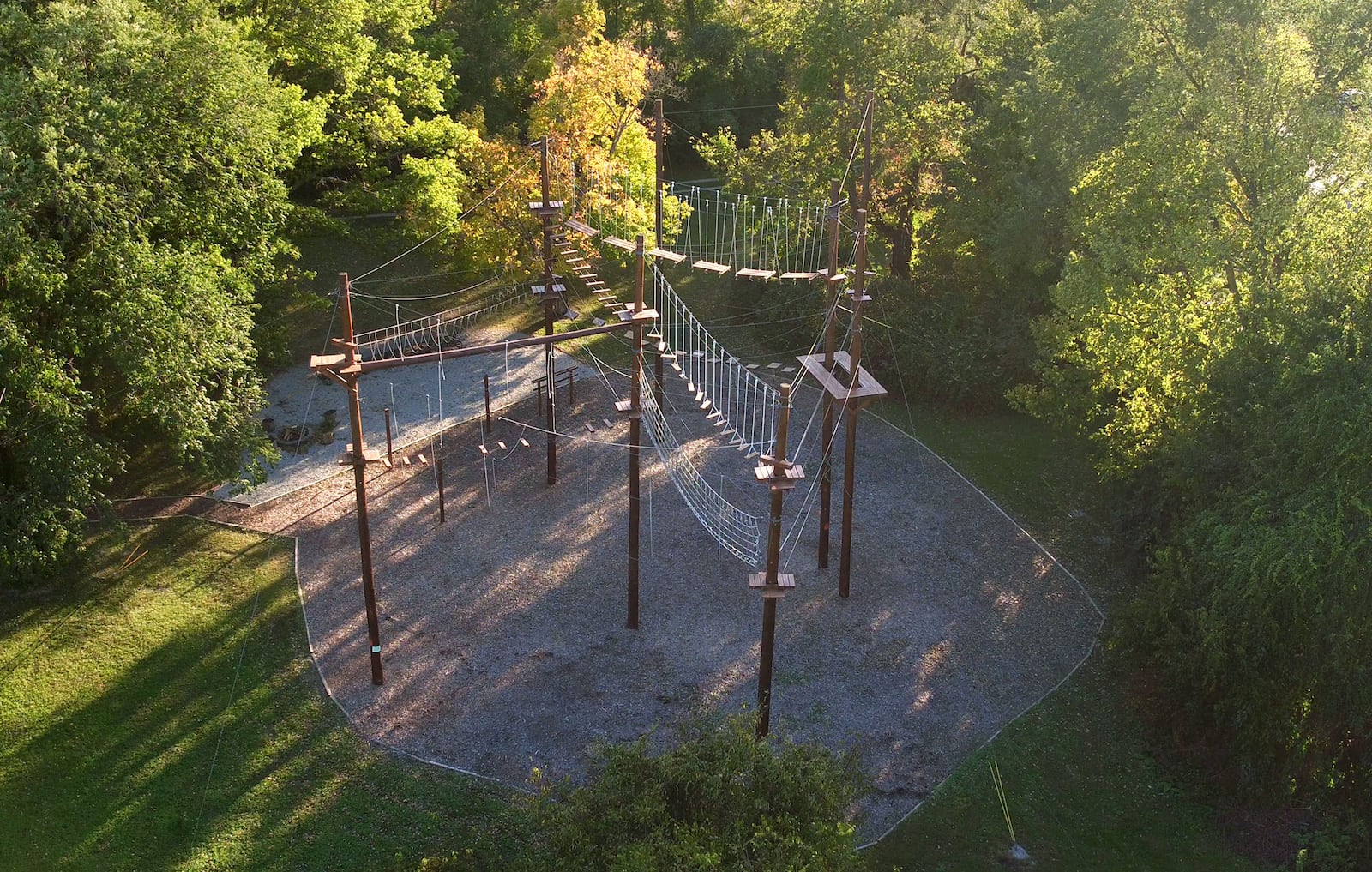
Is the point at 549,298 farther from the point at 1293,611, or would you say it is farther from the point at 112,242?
the point at 1293,611

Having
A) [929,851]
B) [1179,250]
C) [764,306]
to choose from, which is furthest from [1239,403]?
[764,306]

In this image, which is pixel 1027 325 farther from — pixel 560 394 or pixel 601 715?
pixel 601 715

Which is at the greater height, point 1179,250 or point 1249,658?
point 1179,250

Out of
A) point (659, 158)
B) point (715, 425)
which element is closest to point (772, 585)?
point (659, 158)

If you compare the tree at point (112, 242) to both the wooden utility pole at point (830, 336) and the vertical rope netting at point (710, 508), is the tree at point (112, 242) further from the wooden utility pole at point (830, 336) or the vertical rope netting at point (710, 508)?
the wooden utility pole at point (830, 336)

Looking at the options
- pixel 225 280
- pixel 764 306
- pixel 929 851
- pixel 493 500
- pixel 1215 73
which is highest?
pixel 1215 73

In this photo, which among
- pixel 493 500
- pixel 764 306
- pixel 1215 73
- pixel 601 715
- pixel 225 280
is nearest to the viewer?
pixel 601 715

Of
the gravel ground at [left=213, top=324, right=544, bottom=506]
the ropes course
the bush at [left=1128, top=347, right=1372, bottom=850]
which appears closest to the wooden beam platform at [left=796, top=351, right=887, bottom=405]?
the ropes course

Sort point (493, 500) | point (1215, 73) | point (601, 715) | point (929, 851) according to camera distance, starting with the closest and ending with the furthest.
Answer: point (929, 851) < point (601, 715) < point (1215, 73) < point (493, 500)
